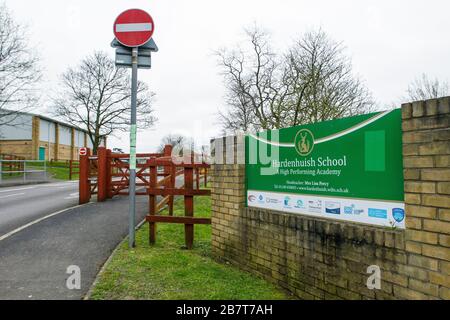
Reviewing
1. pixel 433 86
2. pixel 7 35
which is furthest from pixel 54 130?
pixel 433 86

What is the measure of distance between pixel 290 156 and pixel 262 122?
17.8 m

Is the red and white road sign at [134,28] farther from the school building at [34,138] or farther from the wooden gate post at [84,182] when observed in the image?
the school building at [34,138]

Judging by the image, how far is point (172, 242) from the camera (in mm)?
6387

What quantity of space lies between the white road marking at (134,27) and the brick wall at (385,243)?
11.4ft

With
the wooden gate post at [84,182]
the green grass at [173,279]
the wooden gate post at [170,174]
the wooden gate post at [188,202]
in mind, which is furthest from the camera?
the wooden gate post at [84,182]

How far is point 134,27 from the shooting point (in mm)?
5789

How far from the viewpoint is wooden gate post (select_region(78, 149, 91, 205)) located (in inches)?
415

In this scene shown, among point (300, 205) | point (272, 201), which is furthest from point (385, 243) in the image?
point (272, 201)

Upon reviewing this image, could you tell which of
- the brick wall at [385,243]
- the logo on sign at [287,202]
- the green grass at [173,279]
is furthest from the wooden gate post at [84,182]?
the logo on sign at [287,202]

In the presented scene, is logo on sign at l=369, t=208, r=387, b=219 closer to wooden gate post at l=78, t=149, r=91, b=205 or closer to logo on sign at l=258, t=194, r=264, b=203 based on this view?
logo on sign at l=258, t=194, r=264, b=203

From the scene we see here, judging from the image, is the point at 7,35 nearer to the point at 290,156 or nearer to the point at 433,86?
the point at 290,156

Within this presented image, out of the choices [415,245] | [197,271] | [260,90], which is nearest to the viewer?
[415,245]

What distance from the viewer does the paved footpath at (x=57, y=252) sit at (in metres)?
3.91

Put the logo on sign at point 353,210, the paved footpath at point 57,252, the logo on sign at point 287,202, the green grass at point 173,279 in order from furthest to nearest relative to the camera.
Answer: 1. the logo on sign at point 287,202
2. the paved footpath at point 57,252
3. the green grass at point 173,279
4. the logo on sign at point 353,210
